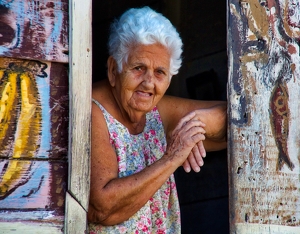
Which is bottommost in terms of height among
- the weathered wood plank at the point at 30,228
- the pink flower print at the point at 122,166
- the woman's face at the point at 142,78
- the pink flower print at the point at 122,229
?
the pink flower print at the point at 122,229

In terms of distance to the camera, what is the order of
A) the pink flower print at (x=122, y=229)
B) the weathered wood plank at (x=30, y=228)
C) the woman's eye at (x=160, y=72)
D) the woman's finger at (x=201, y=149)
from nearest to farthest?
the weathered wood plank at (x=30, y=228) < the pink flower print at (x=122, y=229) < the woman's finger at (x=201, y=149) < the woman's eye at (x=160, y=72)

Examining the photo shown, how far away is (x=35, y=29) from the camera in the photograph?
3.04 metres

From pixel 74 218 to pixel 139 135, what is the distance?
85 cm

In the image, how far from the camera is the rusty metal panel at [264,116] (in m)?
3.45

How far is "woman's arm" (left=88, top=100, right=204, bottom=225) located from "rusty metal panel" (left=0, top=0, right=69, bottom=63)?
518mm

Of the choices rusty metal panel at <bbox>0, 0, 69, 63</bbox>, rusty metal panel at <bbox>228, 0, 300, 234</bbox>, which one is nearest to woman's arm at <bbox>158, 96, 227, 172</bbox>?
rusty metal panel at <bbox>228, 0, 300, 234</bbox>

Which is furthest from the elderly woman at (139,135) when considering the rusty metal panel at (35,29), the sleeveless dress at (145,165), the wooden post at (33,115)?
the rusty metal panel at (35,29)

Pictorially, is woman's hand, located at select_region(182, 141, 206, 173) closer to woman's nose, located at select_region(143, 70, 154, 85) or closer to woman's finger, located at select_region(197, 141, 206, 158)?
woman's finger, located at select_region(197, 141, 206, 158)

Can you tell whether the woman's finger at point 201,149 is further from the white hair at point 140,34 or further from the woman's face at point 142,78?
the white hair at point 140,34

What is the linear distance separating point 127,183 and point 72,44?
697mm

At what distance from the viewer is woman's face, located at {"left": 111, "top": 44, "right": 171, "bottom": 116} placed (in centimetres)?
354

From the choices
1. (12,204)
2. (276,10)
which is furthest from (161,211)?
(276,10)

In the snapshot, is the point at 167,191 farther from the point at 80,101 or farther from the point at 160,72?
the point at 80,101

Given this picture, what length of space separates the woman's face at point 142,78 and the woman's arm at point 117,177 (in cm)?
18
